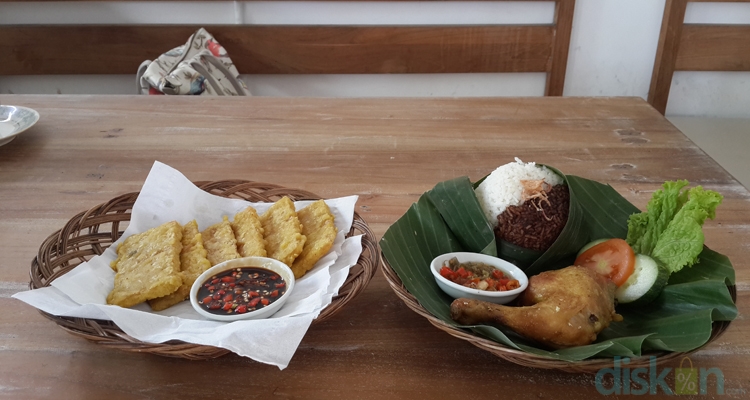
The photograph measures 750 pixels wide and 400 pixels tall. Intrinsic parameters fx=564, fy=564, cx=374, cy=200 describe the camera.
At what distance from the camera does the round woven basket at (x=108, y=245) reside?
3.23 feet

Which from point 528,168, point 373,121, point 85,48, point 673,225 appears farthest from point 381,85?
point 673,225

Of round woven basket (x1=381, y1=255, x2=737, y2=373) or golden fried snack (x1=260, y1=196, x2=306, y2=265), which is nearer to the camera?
round woven basket (x1=381, y1=255, x2=737, y2=373)

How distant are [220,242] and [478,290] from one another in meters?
0.64

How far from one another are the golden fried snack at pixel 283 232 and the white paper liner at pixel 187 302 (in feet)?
0.20

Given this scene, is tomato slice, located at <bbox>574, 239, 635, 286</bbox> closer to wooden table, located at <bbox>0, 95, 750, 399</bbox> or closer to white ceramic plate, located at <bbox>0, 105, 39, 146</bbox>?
wooden table, located at <bbox>0, 95, 750, 399</bbox>

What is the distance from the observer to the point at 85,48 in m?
3.62

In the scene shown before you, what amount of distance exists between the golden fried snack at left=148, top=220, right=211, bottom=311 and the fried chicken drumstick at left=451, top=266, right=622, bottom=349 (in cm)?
57

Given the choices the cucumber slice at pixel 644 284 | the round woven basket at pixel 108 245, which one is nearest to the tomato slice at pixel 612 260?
the cucumber slice at pixel 644 284

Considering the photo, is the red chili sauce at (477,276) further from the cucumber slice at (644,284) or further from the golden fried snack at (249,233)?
the golden fried snack at (249,233)

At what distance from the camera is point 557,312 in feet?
3.29

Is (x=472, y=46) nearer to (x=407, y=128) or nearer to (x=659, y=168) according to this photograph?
(x=407, y=128)

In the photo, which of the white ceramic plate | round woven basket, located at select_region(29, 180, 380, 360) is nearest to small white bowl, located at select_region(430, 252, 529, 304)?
round woven basket, located at select_region(29, 180, 380, 360)

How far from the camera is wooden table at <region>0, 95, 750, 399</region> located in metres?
1.02

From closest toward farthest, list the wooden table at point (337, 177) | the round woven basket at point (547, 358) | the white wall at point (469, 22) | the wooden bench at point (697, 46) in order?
the round woven basket at point (547, 358)
the wooden table at point (337, 177)
the wooden bench at point (697, 46)
the white wall at point (469, 22)
